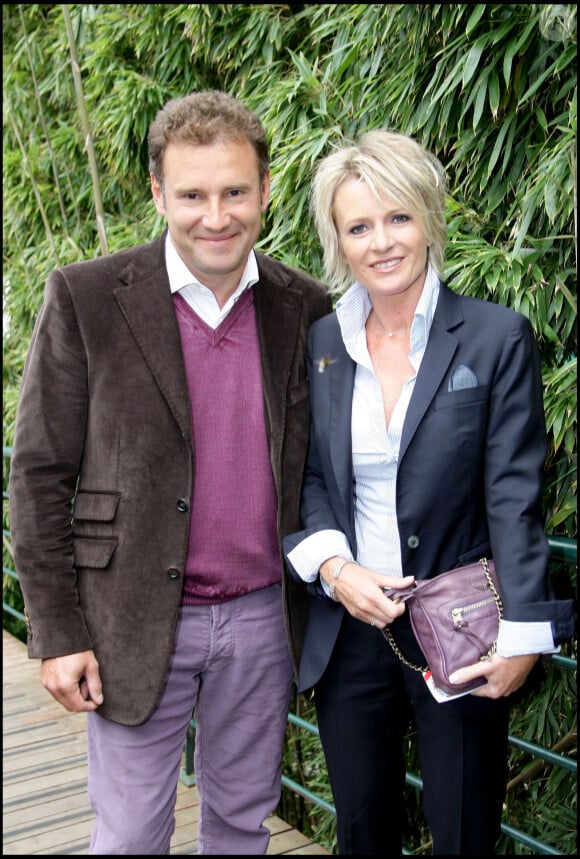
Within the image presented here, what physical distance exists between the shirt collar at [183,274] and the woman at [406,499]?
181 millimetres

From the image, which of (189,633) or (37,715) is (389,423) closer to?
(189,633)

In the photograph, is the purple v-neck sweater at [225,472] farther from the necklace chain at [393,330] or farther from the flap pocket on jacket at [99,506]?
the necklace chain at [393,330]

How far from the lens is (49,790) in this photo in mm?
3090

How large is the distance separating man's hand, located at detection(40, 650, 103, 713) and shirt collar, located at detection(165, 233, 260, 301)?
0.74 meters

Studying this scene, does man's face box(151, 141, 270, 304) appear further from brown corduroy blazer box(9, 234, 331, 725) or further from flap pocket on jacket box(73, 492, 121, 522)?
flap pocket on jacket box(73, 492, 121, 522)

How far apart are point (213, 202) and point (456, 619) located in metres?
0.86

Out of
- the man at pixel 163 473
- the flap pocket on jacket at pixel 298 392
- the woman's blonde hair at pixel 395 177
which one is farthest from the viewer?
the flap pocket on jacket at pixel 298 392

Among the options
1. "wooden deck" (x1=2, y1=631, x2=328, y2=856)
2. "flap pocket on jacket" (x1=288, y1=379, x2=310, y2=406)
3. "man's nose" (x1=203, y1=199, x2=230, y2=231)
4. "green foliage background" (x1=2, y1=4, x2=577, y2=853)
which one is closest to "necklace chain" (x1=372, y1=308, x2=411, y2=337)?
"flap pocket on jacket" (x1=288, y1=379, x2=310, y2=406)

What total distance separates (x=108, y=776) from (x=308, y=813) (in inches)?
86.5

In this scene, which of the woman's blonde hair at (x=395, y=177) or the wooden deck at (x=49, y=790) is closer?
the woman's blonde hair at (x=395, y=177)

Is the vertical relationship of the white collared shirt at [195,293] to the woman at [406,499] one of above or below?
above

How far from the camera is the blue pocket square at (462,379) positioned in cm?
157

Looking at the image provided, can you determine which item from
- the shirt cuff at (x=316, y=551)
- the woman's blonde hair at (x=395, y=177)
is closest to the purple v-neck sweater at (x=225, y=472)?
the shirt cuff at (x=316, y=551)

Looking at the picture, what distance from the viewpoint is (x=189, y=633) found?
1827 millimetres
